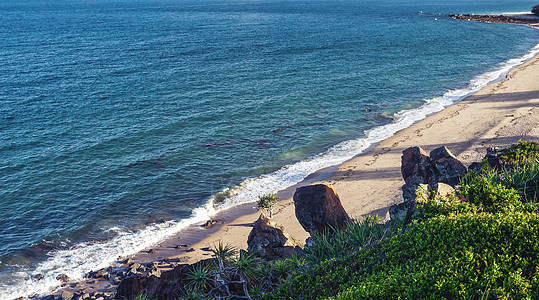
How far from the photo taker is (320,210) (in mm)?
16562

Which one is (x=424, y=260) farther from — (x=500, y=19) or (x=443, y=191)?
(x=500, y=19)

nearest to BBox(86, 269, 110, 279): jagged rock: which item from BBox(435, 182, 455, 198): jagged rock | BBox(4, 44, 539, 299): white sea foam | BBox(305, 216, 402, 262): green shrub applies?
BBox(4, 44, 539, 299): white sea foam

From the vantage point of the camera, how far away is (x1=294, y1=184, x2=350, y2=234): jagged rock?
53.8ft

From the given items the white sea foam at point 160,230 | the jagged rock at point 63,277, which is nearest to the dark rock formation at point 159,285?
the jagged rock at point 63,277

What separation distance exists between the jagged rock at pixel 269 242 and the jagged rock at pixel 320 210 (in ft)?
4.12

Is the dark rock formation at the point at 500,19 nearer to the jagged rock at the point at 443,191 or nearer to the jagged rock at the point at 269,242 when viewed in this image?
the jagged rock at the point at 443,191

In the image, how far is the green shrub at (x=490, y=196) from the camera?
11973mm

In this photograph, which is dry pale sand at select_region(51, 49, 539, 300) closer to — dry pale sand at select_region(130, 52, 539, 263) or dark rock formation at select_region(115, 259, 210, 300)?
dry pale sand at select_region(130, 52, 539, 263)

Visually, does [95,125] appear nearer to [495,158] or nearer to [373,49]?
[495,158]

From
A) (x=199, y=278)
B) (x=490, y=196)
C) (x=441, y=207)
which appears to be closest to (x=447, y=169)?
(x=490, y=196)

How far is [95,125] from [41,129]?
494cm

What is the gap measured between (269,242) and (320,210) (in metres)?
2.52

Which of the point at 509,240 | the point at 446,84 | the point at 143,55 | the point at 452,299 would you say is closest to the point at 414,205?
the point at 509,240

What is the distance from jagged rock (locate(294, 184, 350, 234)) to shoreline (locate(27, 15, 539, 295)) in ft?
18.9
